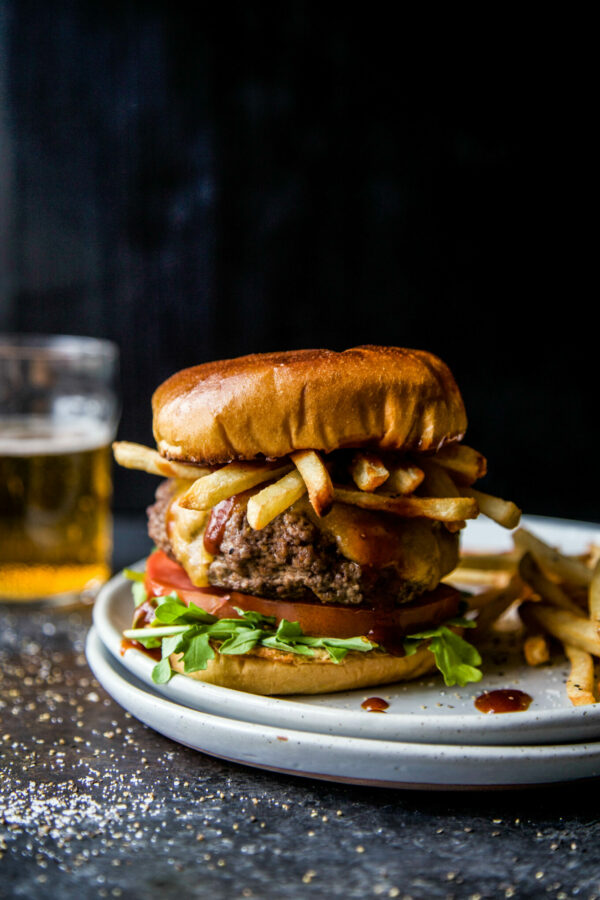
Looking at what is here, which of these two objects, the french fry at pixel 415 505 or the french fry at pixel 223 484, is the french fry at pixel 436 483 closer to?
the french fry at pixel 415 505

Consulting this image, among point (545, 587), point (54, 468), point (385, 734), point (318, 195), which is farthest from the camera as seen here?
point (318, 195)

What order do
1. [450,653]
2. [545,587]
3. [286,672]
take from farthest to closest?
1. [545,587]
2. [450,653]
3. [286,672]

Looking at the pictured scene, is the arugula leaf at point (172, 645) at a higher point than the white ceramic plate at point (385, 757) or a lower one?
higher

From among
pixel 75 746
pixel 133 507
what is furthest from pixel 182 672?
pixel 133 507

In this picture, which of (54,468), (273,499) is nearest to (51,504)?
(54,468)

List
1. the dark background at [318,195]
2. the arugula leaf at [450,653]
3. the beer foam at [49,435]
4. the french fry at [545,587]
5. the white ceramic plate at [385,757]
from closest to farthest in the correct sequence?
1. the white ceramic plate at [385,757]
2. the arugula leaf at [450,653]
3. the french fry at [545,587]
4. the beer foam at [49,435]
5. the dark background at [318,195]

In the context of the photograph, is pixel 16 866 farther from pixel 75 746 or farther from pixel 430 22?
pixel 430 22

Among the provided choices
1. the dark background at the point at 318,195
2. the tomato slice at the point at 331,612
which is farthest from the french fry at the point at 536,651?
the dark background at the point at 318,195

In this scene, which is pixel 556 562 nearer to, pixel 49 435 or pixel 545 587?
pixel 545 587
